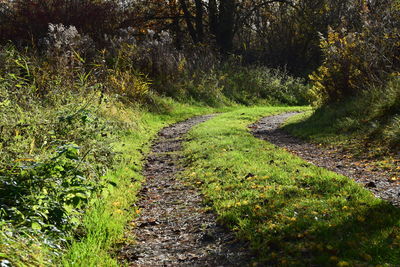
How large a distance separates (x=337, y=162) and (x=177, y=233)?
4171mm

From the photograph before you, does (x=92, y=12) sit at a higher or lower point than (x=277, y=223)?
higher

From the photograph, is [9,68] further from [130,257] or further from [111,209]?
[130,257]

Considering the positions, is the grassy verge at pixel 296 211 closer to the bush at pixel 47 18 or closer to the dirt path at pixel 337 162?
the dirt path at pixel 337 162

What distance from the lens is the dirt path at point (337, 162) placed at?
5539 mm

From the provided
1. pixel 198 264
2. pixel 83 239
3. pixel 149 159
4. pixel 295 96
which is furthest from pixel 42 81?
pixel 295 96

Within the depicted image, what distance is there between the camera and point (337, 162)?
766 cm

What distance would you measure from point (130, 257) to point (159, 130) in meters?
8.23

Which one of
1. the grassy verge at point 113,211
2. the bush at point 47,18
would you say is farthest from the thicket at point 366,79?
the bush at point 47,18

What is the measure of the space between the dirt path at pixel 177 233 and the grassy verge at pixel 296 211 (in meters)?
0.19

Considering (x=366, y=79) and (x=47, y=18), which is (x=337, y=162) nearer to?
(x=366, y=79)

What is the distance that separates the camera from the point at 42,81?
8.94 m

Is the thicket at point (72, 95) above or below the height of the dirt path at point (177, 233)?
above

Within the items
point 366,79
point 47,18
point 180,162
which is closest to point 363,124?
point 366,79

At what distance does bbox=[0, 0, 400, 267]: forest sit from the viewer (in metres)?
3.91
